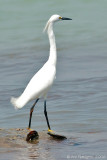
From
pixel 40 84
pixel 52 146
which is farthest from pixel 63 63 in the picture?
pixel 52 146

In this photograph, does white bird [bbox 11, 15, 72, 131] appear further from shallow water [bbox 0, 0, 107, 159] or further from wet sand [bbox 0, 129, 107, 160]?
shallow water [bbox 0, 0, 107, 159]

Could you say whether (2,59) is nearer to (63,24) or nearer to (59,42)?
(59,42)

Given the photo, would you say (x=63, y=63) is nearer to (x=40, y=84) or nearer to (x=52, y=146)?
(x=40, y=84)

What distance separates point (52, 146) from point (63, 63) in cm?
606

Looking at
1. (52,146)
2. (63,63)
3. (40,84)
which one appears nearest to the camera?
(52,146)

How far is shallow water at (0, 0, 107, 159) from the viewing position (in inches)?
326

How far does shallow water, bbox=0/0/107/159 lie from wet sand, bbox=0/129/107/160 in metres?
0.06

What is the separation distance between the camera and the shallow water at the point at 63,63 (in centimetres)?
828

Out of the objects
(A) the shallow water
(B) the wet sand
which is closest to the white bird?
(B) the wet sand

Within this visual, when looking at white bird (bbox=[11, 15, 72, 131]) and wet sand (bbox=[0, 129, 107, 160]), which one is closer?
wet sand (bbox=[0, 129, 107, 160])

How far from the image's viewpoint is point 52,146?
6.80 meters

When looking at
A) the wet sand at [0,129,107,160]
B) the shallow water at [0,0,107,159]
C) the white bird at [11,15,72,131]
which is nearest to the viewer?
the wet sand at [0,129,107,160]

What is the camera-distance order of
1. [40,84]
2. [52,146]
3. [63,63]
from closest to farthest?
[52,146] < [40,84] < [63,63]

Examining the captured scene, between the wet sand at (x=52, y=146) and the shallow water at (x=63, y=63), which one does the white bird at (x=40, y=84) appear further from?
the shallow water at (x=63, y=63)
